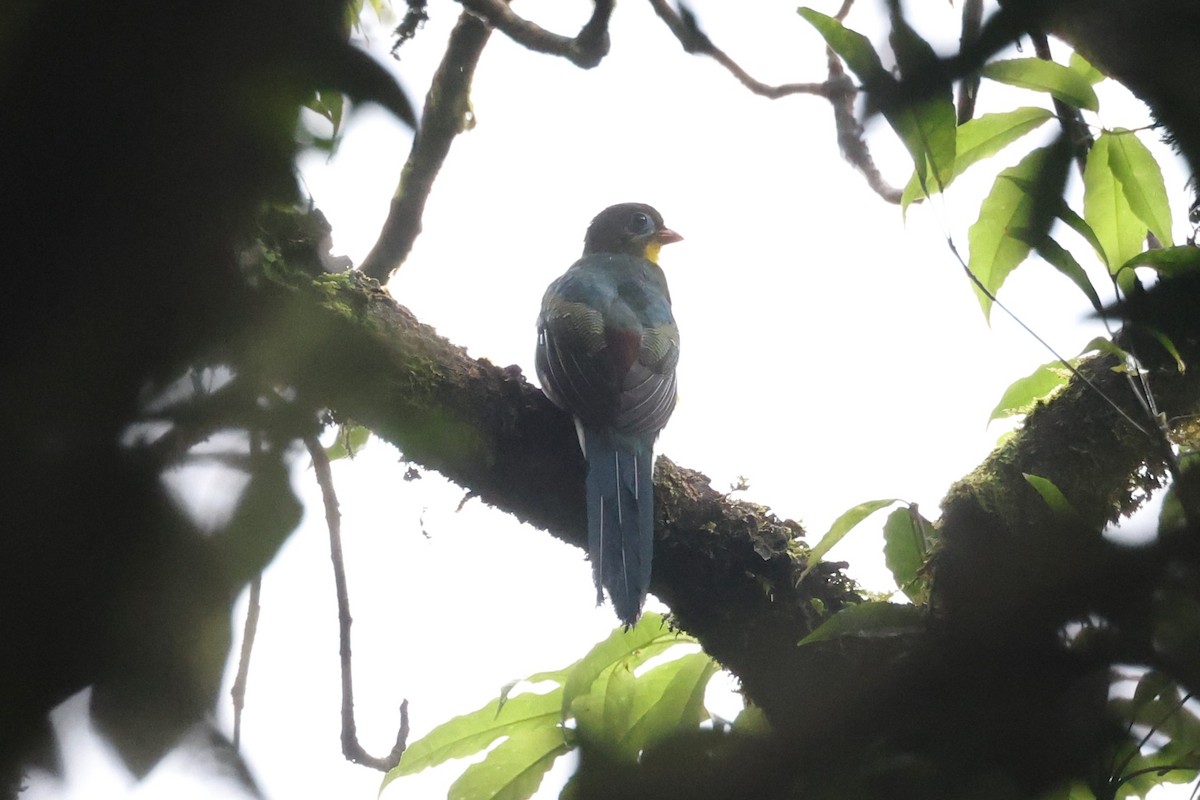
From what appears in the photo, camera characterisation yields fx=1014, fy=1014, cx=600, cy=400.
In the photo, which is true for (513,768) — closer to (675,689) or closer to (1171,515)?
(675,689)

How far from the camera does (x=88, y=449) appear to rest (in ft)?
2.04

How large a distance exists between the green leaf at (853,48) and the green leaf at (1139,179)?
1.02m

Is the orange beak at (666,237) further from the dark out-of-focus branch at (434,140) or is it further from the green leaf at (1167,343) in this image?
the green leaf at (1167,343)

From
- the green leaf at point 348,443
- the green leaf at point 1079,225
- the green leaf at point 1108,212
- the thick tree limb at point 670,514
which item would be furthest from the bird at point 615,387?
the green leaf at point 1079,225

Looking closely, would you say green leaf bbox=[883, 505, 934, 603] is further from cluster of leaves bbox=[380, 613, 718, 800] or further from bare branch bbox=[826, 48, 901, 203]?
bare branch bbox=[826, 48, 901, 203]

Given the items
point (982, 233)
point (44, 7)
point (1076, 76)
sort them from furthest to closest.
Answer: point (982, 233) < point (1076, 76) < point (44, 7)

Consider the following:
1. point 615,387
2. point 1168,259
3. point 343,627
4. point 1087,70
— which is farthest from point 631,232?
point 1168,259

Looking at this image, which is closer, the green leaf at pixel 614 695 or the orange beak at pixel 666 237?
the green leaf at pixel 614 695

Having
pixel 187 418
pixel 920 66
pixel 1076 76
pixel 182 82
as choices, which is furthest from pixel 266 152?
pixel 1076 76

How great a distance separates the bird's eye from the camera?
5.97m

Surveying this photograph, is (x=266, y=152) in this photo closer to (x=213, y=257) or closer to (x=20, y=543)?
(x=213, y=257)

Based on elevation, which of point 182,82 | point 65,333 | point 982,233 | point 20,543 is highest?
point 982,233

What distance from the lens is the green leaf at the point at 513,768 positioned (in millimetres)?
2354

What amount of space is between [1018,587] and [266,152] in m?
0.56
